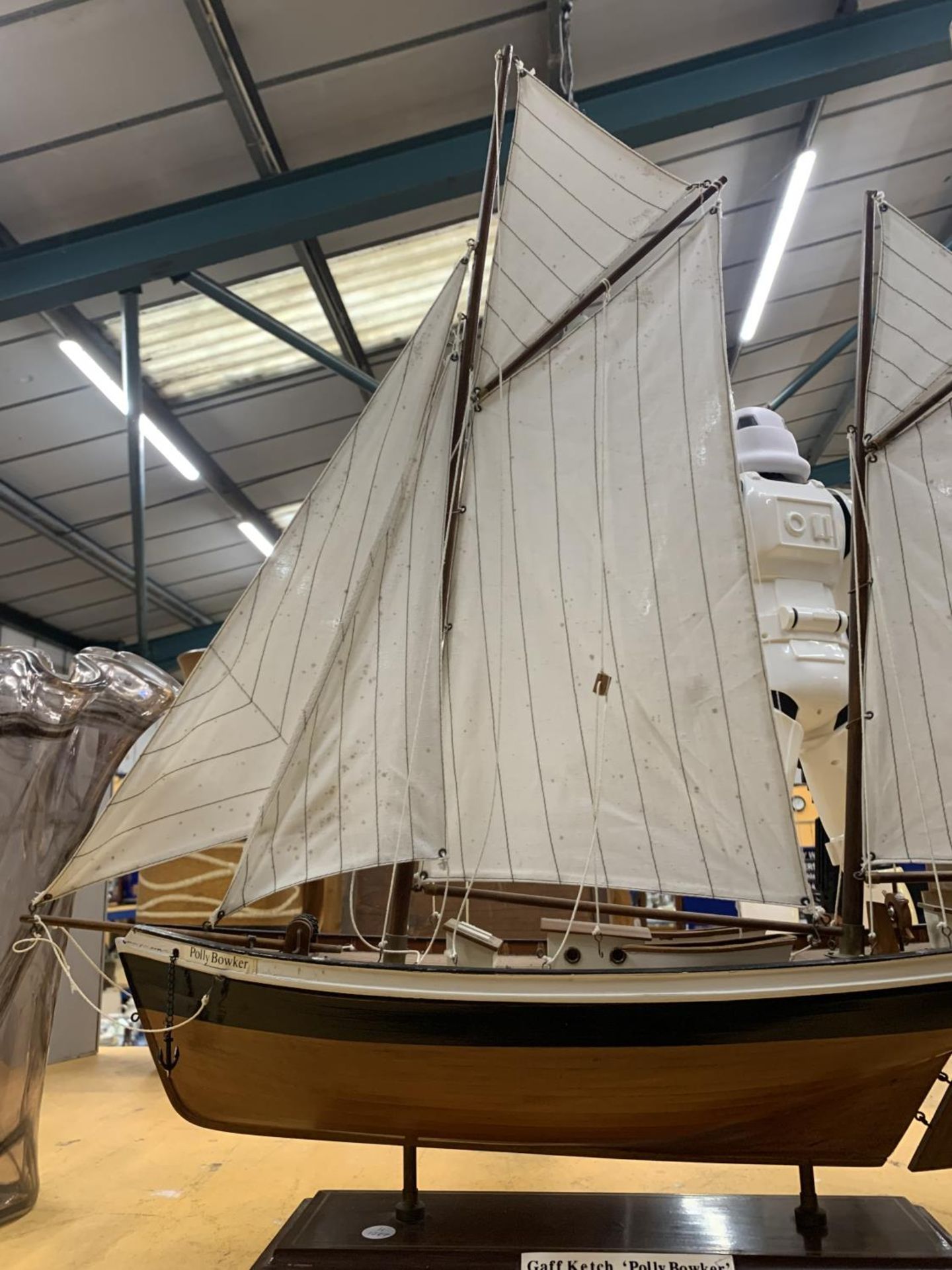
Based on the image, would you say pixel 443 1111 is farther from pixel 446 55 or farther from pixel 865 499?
pixel 446 55

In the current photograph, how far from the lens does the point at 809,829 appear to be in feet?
19.4

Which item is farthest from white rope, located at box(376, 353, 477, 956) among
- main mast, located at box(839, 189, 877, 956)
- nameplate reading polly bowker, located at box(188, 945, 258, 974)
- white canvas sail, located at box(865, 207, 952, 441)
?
white canvas sail, located at box(865, 207, 952, 441)

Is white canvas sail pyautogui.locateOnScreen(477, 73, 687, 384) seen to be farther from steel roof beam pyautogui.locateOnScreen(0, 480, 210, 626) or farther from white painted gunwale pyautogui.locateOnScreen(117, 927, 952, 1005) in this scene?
steel roof beam pyautogui.locateOnScreen(0, 480, 210, 626)

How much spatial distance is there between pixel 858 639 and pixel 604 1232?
162cm

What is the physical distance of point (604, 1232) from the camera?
2.05m

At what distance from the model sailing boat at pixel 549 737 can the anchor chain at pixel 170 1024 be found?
1cm

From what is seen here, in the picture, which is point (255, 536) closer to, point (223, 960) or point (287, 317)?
point (287, 317)

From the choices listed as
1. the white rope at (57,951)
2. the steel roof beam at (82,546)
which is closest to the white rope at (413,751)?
the white rope at (57,951)

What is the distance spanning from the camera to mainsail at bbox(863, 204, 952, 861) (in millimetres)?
2617

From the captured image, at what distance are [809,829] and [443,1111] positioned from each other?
4.43 metres

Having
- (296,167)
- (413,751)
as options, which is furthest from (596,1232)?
(296,167)

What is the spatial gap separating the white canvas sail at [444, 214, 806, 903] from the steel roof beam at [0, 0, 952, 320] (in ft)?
7.68

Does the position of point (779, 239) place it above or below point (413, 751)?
above

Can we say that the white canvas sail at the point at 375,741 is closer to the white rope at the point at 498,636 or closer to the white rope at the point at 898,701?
the white rope at the point at 498,636
